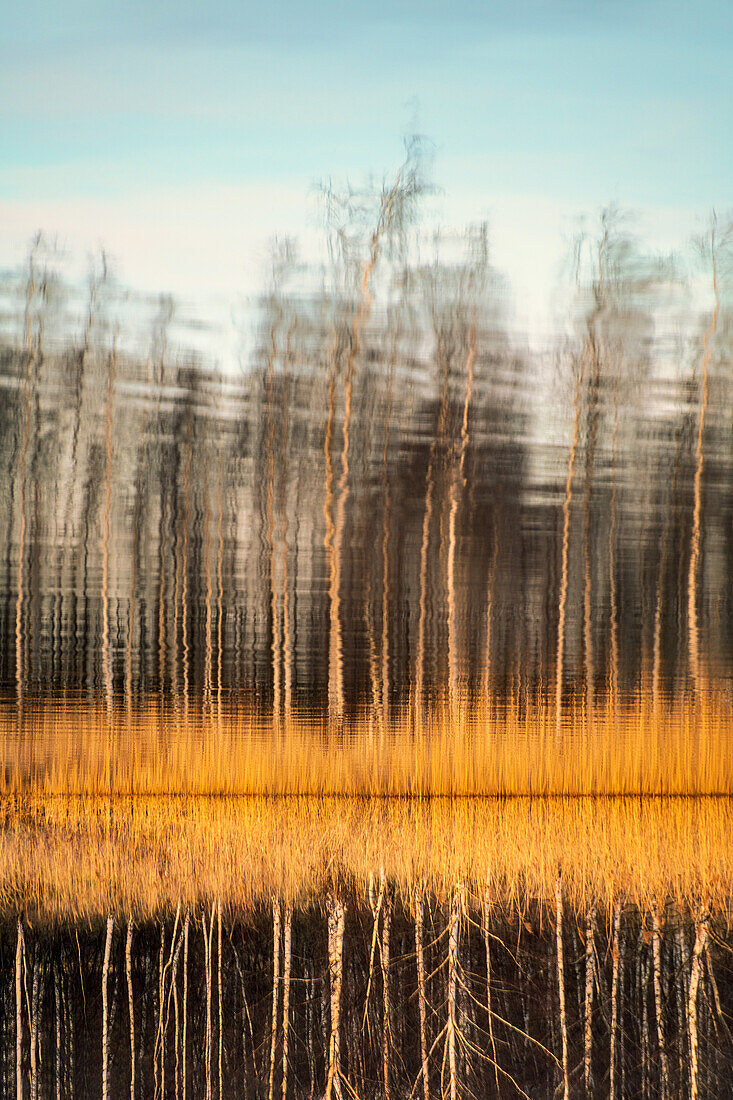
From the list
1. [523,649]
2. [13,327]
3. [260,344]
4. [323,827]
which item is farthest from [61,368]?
[323,827]

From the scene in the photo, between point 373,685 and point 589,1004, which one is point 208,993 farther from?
point 373,685

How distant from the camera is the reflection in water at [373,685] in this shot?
155cm

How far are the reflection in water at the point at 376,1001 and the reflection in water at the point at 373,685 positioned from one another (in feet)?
0.05

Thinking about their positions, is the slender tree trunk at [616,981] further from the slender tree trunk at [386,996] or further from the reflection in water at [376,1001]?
the slender tree trunk at [386,996]

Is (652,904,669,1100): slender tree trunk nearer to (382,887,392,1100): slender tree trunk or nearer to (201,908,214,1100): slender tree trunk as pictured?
(382,887,392,1100): slender tree trunk

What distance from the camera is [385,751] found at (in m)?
3.11

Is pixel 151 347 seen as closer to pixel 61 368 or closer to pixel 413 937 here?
pixel 61 368

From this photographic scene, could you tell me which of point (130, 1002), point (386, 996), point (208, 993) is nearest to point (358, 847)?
point (386, 996)

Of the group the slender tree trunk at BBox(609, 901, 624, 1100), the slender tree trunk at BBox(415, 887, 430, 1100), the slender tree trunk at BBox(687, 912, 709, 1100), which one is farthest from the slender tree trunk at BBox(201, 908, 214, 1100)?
the slender tree trunk at BBox(687, 912, 709, 1100)

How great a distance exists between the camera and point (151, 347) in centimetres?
152

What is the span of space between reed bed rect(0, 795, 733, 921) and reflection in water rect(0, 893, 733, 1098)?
0.10m

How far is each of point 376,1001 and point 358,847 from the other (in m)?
0.70

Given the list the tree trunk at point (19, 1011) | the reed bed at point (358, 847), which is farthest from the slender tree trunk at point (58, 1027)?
the reed bed at point (358, 847)

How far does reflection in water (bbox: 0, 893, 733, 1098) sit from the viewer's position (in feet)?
11.2
